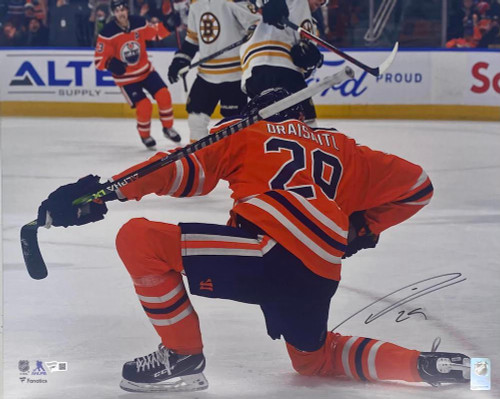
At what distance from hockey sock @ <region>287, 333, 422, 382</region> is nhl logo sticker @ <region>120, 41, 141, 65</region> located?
64.3 inches

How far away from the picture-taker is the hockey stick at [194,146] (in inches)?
71.6

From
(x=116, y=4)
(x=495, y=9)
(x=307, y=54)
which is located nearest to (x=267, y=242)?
(x=307, y=54)

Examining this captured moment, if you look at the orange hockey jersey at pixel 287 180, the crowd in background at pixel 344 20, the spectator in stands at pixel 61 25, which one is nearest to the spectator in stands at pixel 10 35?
the crowd in background at pixel 344 20

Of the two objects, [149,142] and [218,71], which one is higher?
[218,71]

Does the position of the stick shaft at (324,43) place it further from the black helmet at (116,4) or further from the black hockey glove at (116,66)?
the black hockey glove at (116,66)

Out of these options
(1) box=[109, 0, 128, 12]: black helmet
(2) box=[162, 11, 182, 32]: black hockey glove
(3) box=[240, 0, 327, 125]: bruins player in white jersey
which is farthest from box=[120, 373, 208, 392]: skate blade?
(1) box=[109, 0, 128, 12]: black helmet

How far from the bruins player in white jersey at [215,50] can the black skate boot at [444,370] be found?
2.63ft

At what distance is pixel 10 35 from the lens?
2404 mm

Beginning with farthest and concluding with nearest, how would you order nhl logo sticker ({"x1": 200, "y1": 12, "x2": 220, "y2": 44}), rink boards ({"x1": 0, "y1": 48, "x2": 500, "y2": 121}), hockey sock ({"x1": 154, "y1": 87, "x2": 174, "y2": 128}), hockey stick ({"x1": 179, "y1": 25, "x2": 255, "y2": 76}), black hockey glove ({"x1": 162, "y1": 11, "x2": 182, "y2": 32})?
hockey sock ({"x1": 154, "y1": 87, "x2": 174, "y2": 128}) < black hockey glove ({"x1": 162, "y1": 11, "x2": 182, "y2": 32}) < nhl logo sticker ({"x1": 200, "y1": 12, "x2": 220, "y2": 44}) < hockey stick ({"x1": 179, "y1": 25, "x2": 255, "y2": 76}) < rink boards ({"x1": 0, "y1": 48, "x2": 500, "y2": 121})

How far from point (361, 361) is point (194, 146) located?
1.69 feet

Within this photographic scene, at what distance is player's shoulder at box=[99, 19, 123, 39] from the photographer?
9.68ft

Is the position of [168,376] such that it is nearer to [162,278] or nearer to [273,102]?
[162,278]

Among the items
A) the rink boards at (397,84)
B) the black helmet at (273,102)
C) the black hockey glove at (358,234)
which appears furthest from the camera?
the rink boards at (397,84)

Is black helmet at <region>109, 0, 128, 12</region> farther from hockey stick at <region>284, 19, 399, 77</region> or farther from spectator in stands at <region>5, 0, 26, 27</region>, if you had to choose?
hockey stick at <region>284, 19, 399, 77</region>
